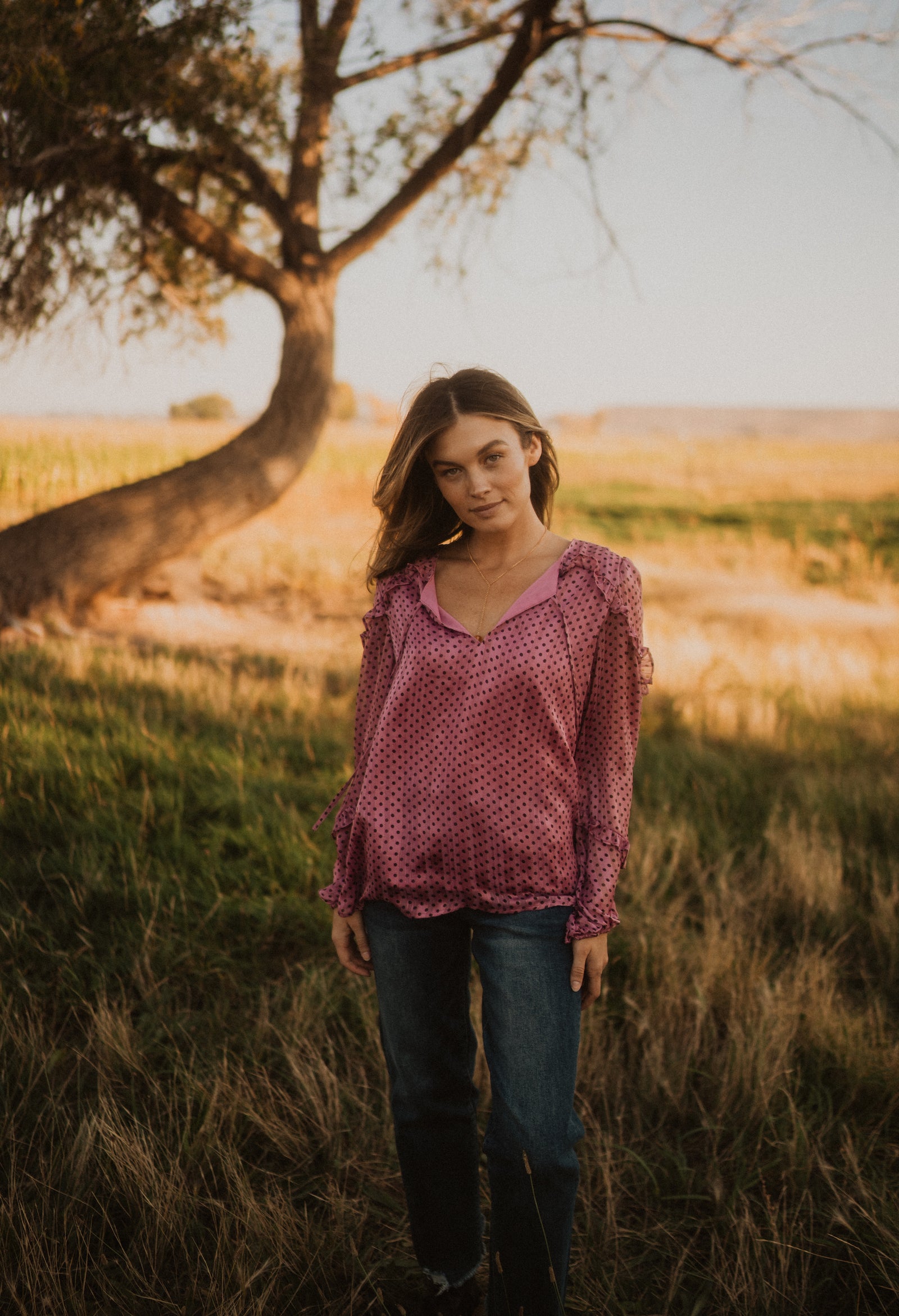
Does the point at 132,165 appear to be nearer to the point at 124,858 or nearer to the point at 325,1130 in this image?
the point at 124,858

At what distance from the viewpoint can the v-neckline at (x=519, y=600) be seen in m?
1.94

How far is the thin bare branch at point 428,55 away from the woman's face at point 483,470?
7.47 metres

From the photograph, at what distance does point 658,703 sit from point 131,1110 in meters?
4.73

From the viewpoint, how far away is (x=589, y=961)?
6.18 ft

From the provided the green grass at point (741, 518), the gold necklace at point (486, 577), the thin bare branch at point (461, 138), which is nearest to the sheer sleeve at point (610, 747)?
the gold necklace at point (486, 577)

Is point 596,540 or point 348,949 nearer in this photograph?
point 348,949

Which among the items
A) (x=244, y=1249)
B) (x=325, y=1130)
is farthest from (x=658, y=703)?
(x=244, y=1249)

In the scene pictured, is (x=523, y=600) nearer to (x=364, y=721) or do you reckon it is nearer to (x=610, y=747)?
(x=610, y=747)

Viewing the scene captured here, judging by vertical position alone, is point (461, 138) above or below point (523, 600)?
above

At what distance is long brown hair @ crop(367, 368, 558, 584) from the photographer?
2.05 meters

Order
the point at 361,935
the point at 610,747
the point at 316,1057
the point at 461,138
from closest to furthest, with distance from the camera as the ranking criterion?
the point at 610,747, the point at 361,935, the point at 316,1057, the point at 461,138

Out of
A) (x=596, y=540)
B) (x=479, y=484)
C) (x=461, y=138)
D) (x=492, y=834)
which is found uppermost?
(x=461, y=138)

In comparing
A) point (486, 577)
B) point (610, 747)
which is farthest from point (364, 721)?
→ point (610, 747)

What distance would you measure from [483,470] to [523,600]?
316 mm
